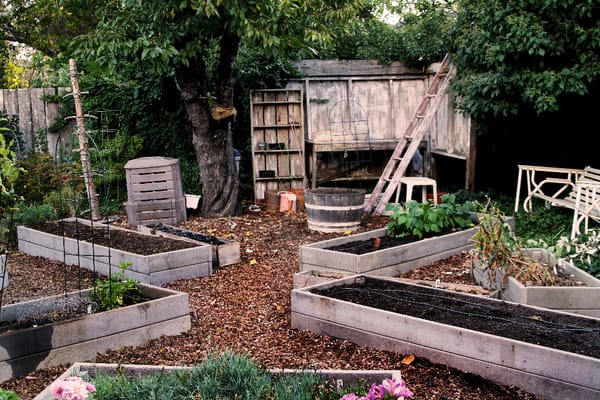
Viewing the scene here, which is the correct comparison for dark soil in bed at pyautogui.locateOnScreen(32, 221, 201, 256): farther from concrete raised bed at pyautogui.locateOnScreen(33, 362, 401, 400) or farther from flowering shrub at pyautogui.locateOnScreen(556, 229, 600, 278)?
flowering shrub at pyautogui.locateOnScreen(556, 229, 600, 278)

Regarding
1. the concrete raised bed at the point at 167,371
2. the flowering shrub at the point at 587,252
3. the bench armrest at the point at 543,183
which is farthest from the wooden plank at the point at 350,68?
the concrete raised bed at the point at 167,371

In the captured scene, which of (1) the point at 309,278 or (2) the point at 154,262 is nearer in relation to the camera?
(1) the point at 309,278

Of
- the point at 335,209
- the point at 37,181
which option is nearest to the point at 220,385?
the point at 335,209

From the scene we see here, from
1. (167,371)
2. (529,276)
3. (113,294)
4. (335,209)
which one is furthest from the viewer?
(335,209)

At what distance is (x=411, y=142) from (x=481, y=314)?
18.5 ft

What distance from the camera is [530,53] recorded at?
768cm

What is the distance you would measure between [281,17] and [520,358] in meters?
5.68

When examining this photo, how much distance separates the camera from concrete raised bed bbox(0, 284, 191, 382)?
159 inches

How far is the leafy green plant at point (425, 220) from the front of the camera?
22.5 feet

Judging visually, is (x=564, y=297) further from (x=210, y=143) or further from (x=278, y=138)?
(x=278, y=138)

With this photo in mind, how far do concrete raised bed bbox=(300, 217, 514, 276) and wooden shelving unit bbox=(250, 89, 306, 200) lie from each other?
404 centimetres

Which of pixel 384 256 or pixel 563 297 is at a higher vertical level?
pixel 384 256

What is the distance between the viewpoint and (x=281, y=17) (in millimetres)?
8195

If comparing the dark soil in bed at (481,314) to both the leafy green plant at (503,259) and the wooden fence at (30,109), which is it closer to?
the leafy green plant at (503,259)
